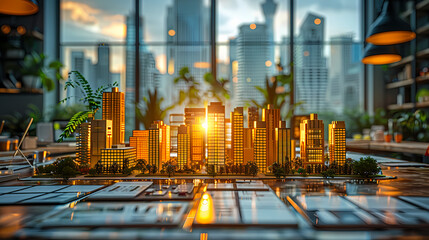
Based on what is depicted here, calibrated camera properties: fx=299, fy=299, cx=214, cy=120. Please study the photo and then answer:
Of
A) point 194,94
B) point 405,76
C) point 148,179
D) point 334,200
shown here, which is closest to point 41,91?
point 194,94

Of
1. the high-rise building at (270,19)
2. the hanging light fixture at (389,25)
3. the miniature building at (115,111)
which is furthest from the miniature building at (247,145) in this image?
the high-rise building at (270,19)

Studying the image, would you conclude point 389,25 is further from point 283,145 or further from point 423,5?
point 423,5

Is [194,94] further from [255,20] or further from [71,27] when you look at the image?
[71,27]

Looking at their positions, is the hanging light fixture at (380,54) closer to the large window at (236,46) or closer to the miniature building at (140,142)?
the large window at (236,46)

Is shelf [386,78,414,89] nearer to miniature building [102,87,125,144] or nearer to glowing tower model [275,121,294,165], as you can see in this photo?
glowing tower model [275,121,294,165]

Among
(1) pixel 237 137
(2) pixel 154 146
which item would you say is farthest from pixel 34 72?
(1) pixel 237 137

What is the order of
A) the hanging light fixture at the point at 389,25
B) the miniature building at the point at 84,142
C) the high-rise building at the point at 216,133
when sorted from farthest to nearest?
the hanging light fixture at the point at 389,25, the miniature building at the point at 84,142, the high-rise building at the point at 216,133
